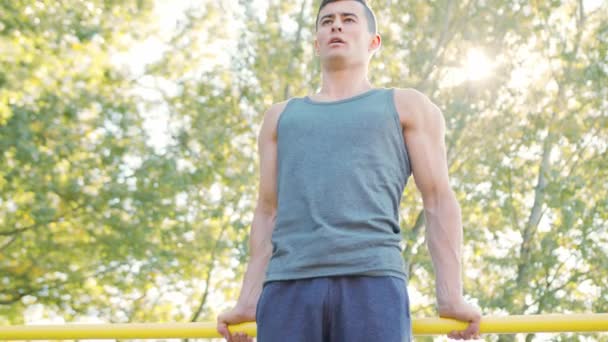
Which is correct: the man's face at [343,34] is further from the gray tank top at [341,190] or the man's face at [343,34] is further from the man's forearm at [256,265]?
the man's forearm at [256,265]

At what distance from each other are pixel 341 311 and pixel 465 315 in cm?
33

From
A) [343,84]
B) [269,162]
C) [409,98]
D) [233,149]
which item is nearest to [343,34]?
[343,84]

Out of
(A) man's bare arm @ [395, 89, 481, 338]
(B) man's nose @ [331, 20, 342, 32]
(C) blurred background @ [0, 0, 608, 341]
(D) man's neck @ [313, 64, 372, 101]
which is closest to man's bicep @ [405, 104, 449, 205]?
(A) man's bare arm @ [395, 89, 481, 338]

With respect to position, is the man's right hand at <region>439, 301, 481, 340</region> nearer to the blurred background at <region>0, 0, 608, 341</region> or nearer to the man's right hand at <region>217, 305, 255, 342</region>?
the man's right hand at <region>217, 305, 255, 342</region>

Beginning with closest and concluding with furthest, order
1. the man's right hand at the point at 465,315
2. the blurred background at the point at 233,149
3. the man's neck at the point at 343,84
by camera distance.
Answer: the man's right hand at the point at 465,315, the man's neck at the point at 343,84, the blurred background at the point at 233,149

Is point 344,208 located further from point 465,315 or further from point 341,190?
point 465,315

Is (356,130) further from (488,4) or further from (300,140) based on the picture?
(488,4)

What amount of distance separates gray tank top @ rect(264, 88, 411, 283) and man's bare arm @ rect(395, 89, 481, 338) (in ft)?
0.11

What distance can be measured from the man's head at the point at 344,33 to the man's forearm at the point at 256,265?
45 centimetres

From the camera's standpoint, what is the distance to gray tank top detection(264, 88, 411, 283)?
6.38ft

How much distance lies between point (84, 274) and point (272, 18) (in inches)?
182

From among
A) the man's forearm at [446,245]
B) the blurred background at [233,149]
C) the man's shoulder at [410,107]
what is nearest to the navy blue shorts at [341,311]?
the man's forearm at [446,245]

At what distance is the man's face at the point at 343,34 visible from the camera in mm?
2209

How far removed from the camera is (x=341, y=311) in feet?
6.30
